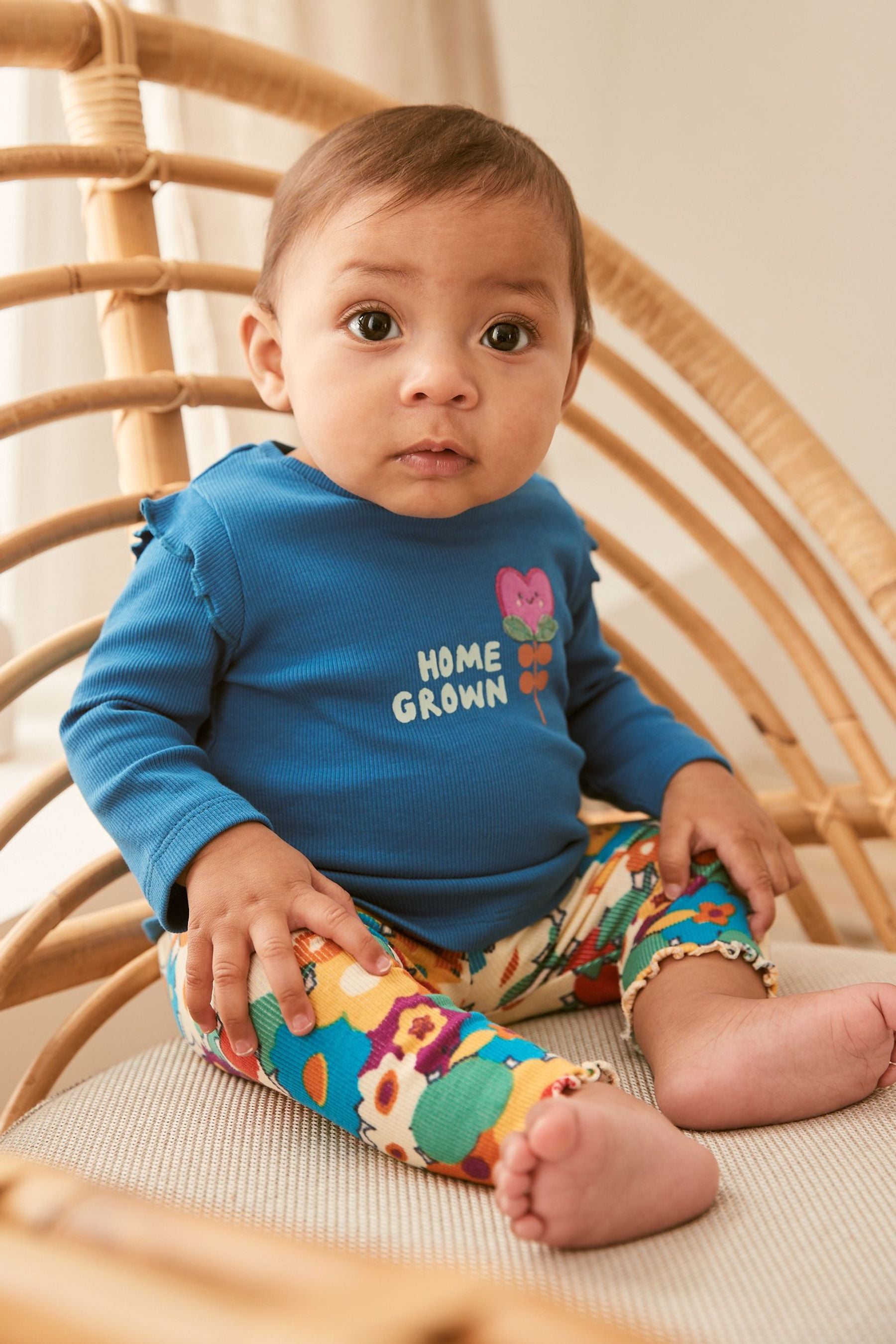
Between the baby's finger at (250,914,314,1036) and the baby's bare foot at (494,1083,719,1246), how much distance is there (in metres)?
0.12

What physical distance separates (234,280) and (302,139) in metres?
0.62

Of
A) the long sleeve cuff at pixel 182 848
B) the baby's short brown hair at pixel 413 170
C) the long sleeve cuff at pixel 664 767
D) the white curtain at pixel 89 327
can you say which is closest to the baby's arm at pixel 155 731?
the long sleeve cuff at pixel 182 848

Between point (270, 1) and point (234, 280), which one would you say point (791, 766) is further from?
point (270, 1)

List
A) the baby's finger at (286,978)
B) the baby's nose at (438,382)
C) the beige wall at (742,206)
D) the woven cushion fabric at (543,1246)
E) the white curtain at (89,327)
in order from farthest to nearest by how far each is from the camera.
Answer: the beige wall at (742,206) < the white curtain at (89,327) < the baby's nose at (438,382) < the baby's finger at (286,978) < the woven cushion fabric at (543,1246)

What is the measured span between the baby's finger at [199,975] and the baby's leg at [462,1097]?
0.02 metres

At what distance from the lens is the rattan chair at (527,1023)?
477mm

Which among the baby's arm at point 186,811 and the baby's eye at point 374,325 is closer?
the baby's arm at point 186,811

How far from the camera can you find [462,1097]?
0.54 meters

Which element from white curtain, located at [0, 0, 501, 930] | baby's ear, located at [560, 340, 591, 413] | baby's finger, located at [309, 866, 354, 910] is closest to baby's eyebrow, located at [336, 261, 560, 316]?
baby's ear, located at [560, 340, 591, 413]

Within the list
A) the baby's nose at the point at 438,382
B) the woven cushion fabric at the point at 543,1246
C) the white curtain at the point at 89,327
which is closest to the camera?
the woven cushion fabric at the point at 543,1246

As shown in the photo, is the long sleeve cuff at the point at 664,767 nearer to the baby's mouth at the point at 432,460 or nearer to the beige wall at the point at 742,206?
the baby's mouth at the point at 432,460

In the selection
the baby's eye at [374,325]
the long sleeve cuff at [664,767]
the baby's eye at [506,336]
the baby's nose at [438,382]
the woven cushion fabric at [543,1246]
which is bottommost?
the woven cushion fabric at [543,1246]

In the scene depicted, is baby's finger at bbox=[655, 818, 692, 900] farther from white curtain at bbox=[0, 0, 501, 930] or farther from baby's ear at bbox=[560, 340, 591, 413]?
white curtain at bbox=[0, 0, 501, 930]

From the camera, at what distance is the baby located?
23.9 inches
